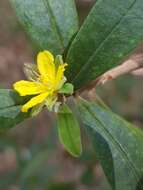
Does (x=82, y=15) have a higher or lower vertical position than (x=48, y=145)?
higher

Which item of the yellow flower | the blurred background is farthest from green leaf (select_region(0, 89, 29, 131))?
the blurred background

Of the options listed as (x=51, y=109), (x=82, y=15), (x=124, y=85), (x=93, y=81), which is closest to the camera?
(x=51, y=109)

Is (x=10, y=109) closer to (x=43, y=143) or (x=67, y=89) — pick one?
(x=67, y=89)

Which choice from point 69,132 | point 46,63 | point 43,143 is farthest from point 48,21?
point 43,143

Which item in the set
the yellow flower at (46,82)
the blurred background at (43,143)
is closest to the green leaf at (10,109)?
the yellow flower at (46,82)

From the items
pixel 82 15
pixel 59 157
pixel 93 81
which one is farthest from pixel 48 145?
pixel 93 81

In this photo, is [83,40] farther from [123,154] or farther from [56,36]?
[123,154]

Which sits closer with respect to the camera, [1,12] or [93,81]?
[93,81]
